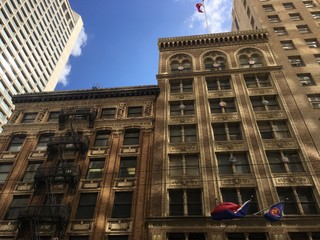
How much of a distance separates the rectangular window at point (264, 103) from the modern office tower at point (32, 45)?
165ft

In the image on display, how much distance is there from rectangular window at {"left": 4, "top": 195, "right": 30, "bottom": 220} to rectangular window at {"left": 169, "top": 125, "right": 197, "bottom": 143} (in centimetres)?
1398

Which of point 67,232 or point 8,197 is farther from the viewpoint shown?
point 8,197

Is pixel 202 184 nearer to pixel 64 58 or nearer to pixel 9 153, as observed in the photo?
pixel 9 153

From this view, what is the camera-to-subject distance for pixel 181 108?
31750 mm

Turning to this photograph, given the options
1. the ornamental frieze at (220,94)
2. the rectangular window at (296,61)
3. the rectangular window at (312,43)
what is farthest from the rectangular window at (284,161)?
the rectangular window at (312,43)

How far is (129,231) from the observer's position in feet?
75.2

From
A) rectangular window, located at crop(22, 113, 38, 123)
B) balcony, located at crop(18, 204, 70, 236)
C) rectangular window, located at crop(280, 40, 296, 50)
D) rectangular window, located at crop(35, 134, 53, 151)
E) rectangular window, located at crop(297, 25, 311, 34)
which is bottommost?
balcony, located at crop(18, 204, 70, 236)

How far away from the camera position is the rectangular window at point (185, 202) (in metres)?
23.4

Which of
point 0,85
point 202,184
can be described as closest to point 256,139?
point 202,184

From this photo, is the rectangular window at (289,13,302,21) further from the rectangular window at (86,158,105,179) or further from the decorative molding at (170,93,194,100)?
the rectangular window at (86,158,105,179)

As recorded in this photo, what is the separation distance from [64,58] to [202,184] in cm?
8368

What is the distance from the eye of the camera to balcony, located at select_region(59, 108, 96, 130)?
32.1 m

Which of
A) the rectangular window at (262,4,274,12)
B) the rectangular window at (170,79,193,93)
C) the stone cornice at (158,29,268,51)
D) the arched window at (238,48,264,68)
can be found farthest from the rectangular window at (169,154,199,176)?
the rectangular window at (262,4,274,12)

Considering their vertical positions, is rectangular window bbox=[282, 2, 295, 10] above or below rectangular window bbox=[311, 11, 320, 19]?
above
